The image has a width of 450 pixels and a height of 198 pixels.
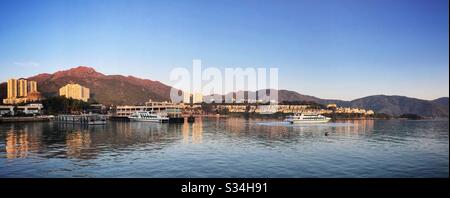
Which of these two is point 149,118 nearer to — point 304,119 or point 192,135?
point 304,119

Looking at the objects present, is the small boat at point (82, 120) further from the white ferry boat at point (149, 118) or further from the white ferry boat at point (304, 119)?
the white ferry boat at point (304, 119)

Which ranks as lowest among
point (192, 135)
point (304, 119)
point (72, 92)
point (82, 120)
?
point (192, 135)

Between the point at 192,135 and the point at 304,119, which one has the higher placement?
the point at 304,119


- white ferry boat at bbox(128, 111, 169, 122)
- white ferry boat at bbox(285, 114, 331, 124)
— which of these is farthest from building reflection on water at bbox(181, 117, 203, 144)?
white ferry boat at bbox(285, 114, 331, 124)

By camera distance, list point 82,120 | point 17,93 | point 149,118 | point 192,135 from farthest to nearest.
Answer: point 17,93
point 149,118
point 82,120
point 192,135

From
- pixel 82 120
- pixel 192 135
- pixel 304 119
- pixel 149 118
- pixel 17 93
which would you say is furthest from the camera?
pixel 17 93

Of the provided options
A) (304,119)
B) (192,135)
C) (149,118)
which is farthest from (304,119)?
(192,135)

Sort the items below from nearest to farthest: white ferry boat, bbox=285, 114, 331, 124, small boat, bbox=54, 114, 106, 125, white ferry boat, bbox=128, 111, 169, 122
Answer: small boat, bbox=54, 114, 106, 125 < white ferry boat, bbox=285, 114, 331, 124 < white ferry boat, bbox=128, 111, 169, 122

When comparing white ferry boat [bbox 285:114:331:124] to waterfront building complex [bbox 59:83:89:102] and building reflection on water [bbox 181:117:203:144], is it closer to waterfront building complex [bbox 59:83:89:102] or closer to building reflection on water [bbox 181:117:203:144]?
building reflection on water [bbox 181:117:203:144]

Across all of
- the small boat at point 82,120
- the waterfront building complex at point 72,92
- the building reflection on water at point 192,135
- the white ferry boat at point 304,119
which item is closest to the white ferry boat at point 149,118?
the small boat at point 82,120
